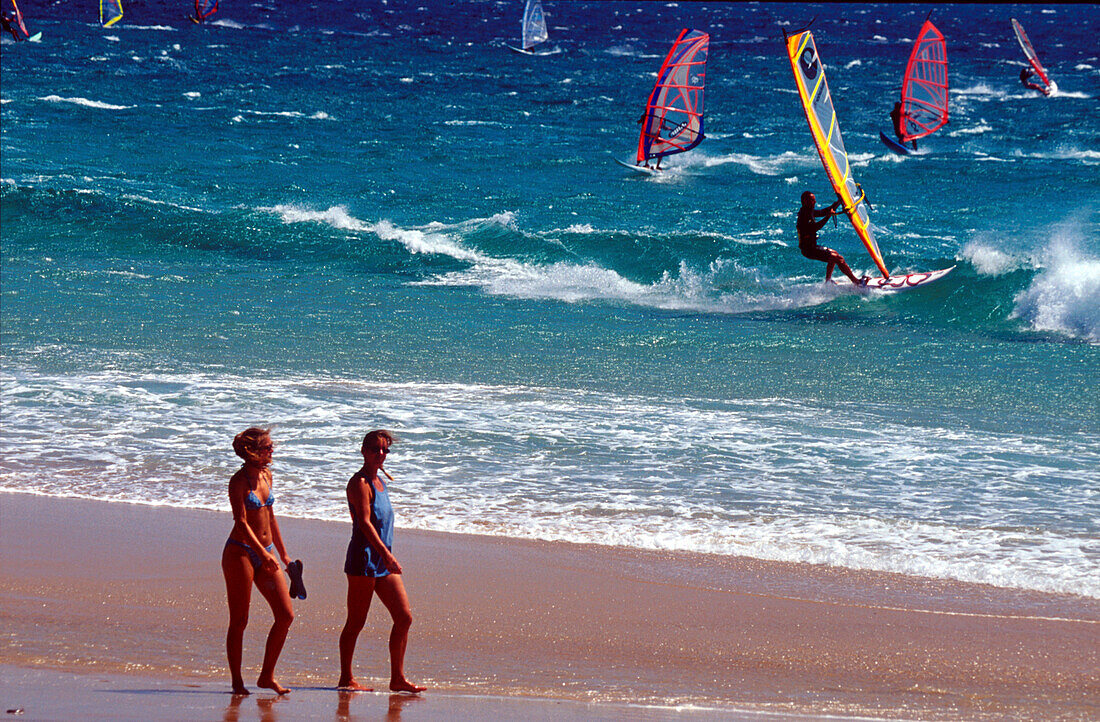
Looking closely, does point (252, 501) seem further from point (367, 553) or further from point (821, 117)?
point (821, 117)

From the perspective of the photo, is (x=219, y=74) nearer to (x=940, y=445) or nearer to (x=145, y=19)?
(x=145, y=19)

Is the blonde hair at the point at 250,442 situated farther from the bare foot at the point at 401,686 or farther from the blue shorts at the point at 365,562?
the bare foot at the point at 401,686

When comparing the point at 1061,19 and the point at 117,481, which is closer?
the point at 117,481

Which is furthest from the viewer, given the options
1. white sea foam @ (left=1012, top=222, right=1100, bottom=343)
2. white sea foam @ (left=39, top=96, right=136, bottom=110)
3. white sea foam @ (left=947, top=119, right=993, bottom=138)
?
white sea foam @ (left=947, top=119, right=993, bottom=138)

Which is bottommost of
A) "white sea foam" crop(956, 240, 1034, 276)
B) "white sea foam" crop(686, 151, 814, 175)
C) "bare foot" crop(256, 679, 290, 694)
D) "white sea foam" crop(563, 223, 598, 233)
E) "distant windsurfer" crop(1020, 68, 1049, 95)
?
"white sea foam" crop(563, 223, 598, 233)

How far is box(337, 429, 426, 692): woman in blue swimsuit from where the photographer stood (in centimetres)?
473

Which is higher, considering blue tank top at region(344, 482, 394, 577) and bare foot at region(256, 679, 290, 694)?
blue tank top at region(344, 482, 394, 577)

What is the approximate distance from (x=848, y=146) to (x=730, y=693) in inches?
1060

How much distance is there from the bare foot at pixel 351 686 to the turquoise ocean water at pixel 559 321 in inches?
97.1

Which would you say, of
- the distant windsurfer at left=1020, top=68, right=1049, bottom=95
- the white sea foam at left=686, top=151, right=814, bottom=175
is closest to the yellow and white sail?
the white sea foam at left=686, top=151, right=814, bottom=175

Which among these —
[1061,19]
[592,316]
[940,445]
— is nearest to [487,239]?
[592,316]

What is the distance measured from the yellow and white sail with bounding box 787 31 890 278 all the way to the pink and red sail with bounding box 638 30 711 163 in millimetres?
6248

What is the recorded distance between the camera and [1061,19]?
90875 millimetres

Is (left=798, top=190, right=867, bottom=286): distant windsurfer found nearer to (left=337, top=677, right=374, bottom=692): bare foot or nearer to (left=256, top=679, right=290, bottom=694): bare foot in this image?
(left=337, top=677, right=374, bottom=692): bare foot
